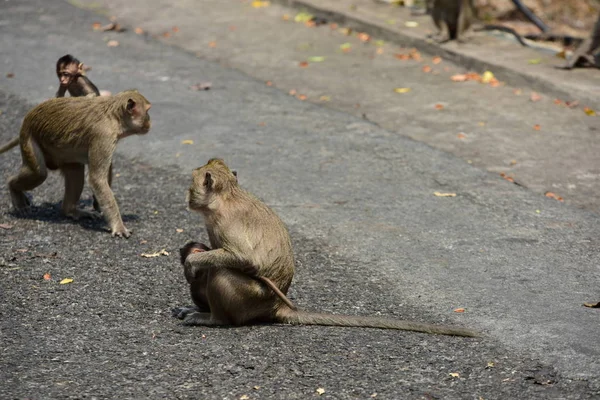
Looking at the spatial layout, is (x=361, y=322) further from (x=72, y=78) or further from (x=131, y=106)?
(x=72, y=78)

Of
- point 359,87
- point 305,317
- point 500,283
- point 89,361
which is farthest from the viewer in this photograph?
point 359,87

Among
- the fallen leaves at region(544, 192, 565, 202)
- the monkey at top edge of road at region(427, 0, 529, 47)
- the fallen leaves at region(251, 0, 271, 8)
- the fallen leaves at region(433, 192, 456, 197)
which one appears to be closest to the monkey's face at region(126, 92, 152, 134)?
the fallen leaves at region(433, 192, 456, 197)

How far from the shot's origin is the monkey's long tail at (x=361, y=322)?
4.71 metres

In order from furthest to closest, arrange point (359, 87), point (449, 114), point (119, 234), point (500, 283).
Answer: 1. point (359, 87)
2. point (449, 114)
3. point (119, 234)
4. point (500, 283)

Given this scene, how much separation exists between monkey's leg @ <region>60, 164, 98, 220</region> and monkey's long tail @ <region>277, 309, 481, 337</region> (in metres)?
2.26

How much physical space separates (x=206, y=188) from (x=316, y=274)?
49.6 inches

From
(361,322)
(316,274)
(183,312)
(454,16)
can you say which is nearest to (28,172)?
(183,312)

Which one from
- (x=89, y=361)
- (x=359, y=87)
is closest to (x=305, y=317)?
(x=89, y=361)

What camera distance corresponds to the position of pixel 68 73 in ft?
21.0

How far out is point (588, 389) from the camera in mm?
4164

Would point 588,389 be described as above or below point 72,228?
above

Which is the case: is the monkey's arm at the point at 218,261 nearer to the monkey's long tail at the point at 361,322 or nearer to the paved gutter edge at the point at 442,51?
the monkey's long tail at the point at 361,322

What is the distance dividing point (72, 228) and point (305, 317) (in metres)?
2.21

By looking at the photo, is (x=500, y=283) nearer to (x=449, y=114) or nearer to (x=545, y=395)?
(x=545, y=395)
